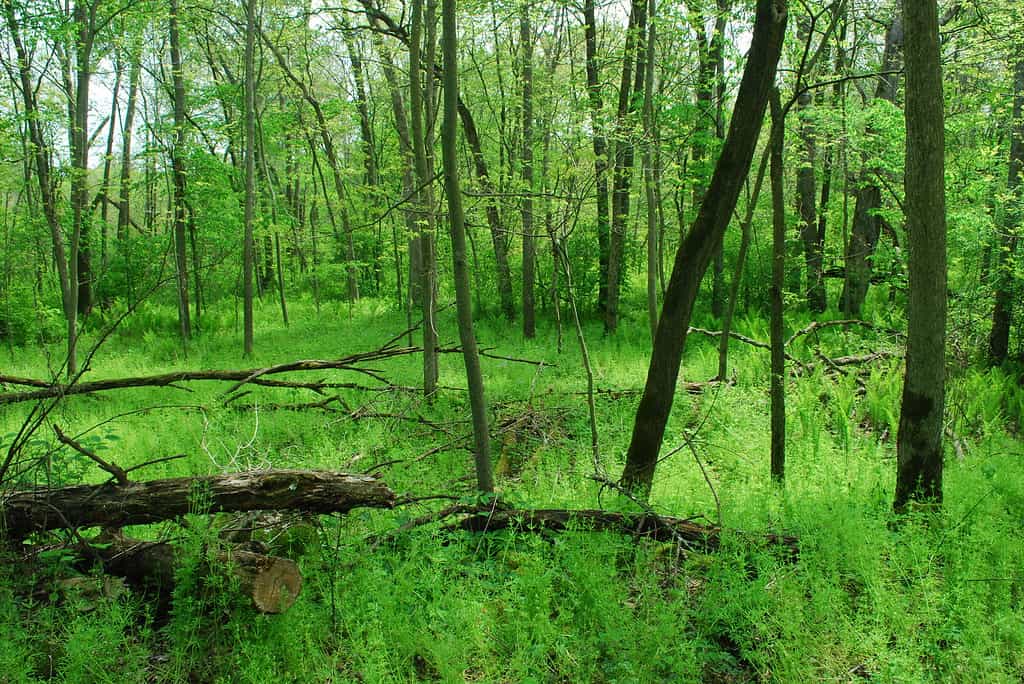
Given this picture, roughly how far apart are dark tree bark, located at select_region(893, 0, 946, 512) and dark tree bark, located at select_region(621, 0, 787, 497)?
3.01 ft

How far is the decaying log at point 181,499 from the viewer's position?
3.63 m

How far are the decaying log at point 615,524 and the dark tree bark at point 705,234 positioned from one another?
0.46 metres

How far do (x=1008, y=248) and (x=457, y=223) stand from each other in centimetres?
961

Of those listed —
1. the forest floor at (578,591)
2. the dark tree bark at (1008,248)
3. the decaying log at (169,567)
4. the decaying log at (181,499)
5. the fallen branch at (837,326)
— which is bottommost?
the forest floor at (578,591)

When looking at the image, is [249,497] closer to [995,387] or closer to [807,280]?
[995,387]

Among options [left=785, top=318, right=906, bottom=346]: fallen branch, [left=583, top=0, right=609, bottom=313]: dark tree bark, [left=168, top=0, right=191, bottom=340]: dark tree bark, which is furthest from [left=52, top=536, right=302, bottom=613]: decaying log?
[left=168, top=0, right=191, bottom=340]: dark tree bark

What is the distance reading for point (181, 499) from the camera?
365 cm

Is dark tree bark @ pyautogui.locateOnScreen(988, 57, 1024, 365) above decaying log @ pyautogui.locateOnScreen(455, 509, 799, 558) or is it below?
above

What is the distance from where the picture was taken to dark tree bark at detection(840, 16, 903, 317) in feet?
43.7

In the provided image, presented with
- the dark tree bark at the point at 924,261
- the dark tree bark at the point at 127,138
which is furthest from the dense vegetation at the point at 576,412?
the dark tree bark at the point at 127,138

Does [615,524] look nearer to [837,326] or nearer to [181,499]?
[181,499]

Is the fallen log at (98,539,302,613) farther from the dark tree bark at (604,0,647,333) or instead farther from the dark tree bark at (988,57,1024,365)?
the dark tree bark at (988,57,1024,365)

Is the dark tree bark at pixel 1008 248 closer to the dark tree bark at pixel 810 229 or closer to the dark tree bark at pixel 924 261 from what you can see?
the dark tree bark at pixel 810 229

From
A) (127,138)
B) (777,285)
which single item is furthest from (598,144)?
(127,138)
